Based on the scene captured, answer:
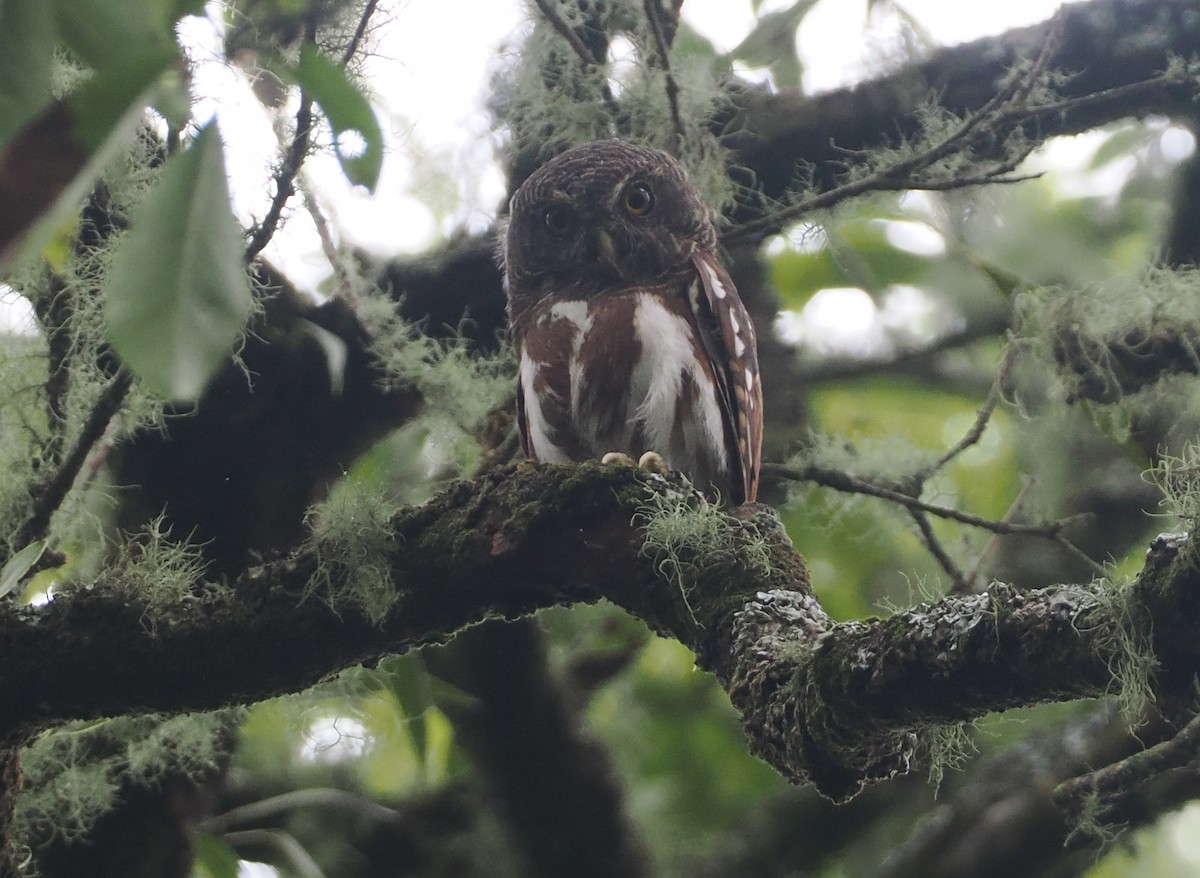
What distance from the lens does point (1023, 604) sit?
1051 millimetres

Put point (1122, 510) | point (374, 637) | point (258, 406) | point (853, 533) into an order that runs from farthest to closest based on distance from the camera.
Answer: point (853, 533)
point (1122, 510)
point (258, 406)
point (374, 637)

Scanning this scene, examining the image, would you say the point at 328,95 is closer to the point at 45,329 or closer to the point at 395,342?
the point at 45,329

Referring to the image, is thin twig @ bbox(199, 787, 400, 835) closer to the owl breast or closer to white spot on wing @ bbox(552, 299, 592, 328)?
the owl breast

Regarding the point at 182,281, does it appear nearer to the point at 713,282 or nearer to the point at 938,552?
the point at 713,282

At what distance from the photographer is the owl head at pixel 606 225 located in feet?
8.54

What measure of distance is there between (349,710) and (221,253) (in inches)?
85.8

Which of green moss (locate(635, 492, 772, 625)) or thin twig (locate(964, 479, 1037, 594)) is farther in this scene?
thin twig (locate(964, 479, 1037, 594))

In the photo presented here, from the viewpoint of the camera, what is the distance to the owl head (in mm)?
2604

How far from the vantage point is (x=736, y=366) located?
2.44 metres

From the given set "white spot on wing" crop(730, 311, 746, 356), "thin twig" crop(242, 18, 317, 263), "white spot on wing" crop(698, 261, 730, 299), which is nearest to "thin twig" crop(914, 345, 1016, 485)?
"white spot on wing" crop(730, 311, 746, 356)

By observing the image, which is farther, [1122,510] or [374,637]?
[1122,510]

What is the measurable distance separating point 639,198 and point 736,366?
1.60 ft

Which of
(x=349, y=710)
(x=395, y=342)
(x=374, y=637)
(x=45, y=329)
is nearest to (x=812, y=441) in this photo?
(x=395, y=342)

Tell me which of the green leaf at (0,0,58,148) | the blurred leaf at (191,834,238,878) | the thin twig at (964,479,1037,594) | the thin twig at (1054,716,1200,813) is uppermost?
the thin twig at (964,479,1037,594)
